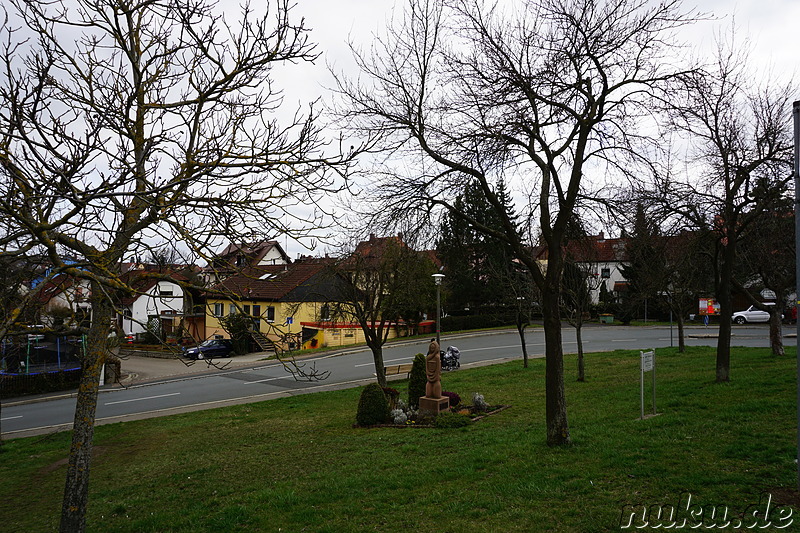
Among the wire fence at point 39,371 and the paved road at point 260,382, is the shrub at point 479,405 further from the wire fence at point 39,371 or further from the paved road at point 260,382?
the wire fence at point 39,371

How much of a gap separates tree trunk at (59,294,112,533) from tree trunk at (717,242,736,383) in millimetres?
12652

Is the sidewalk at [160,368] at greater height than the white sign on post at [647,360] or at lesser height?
lesser

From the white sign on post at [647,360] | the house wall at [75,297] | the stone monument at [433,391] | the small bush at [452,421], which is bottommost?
the small bush at [452,421]

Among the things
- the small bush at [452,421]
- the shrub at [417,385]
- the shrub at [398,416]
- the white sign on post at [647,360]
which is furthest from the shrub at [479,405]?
the white sign on post at [647,360]

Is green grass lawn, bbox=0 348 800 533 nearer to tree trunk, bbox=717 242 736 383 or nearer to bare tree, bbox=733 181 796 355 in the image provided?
tree trunk, bbox=717 242 736 383

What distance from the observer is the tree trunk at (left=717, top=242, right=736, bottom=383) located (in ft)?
40.2

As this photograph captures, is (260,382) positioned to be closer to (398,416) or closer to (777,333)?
(398,416)

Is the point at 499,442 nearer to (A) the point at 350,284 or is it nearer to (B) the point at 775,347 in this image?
(A) the point at 350,284

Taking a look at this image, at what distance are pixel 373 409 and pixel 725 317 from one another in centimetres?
887

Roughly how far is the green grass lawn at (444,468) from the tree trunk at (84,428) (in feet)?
3.06

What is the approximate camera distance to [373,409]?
12.9m

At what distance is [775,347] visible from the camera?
17438 mm

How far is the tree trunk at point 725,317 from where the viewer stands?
12242 millimetres

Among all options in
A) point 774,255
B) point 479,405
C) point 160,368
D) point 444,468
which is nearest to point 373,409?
point 479,405
